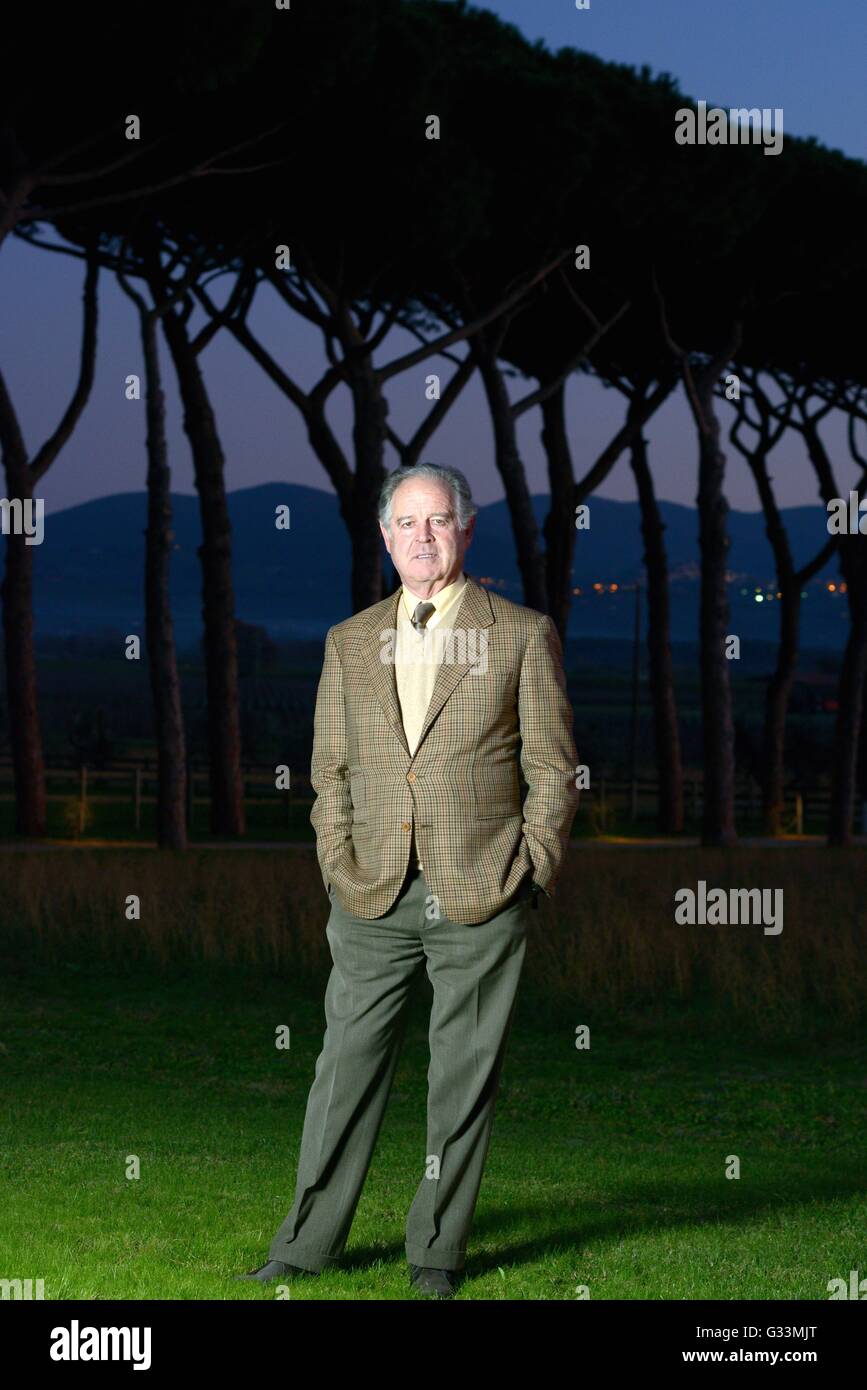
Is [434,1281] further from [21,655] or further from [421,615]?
[21,655]

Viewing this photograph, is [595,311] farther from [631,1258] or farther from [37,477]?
[631,1258]

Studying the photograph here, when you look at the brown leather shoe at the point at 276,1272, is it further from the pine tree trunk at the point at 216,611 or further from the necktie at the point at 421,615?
the pine tree trunk at the point at 216,611

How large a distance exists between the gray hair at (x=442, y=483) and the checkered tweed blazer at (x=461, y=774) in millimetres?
211

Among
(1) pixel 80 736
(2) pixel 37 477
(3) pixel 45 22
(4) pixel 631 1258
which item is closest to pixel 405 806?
(4) pixel 631 1258

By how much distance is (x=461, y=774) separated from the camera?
17.8 feet

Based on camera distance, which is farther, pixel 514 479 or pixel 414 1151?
pixel 514 479

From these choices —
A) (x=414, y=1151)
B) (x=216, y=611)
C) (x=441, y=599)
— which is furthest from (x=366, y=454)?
(x=441, y=599)

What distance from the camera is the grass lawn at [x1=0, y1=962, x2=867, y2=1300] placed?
19.0 feet

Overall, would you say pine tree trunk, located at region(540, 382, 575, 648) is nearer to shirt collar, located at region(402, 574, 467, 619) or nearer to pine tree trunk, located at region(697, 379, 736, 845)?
pine tree trunk, located at region(697, 379, 736, 845)

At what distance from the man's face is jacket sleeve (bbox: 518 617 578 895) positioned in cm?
30

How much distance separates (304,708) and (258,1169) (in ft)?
312

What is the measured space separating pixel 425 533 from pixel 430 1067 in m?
1.39

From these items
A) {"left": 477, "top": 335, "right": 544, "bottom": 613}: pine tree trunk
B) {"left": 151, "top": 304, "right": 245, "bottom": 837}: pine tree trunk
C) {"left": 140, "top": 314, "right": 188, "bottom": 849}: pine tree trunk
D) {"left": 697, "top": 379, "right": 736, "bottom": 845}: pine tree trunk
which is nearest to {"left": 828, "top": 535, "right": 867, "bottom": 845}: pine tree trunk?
{"left": 697, "top": 379, "right": 736, "bottom": 845}: pine tree trunk

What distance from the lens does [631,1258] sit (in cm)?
597
